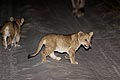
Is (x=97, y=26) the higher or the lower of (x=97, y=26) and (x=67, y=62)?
the higher

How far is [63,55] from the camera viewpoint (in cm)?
1150

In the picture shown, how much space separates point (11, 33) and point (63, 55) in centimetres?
188

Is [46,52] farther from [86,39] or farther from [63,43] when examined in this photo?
[86,39]

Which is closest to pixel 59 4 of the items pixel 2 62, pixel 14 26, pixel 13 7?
pixel 13 7

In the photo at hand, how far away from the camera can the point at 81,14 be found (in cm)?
1727

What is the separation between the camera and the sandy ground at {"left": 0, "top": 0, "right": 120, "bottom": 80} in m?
9.96

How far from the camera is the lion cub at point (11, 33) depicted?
11982mm

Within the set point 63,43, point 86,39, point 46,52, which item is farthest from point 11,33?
point 86,39

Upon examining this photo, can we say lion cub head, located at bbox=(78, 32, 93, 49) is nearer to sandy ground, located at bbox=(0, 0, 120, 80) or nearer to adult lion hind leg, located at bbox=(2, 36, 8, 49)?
sandy ground, located at bbox=(0, 0, 120, 80)

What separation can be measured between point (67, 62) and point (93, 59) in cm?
109

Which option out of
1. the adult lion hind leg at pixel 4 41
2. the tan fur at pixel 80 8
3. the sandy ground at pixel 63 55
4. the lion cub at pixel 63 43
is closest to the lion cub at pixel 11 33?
the adult lion hind leg at pixel 4 41

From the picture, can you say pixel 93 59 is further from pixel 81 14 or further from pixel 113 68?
pixel 81 14

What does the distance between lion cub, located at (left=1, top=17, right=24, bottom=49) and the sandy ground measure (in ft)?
0.82

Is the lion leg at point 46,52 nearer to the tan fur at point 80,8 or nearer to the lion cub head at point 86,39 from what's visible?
the lion cub head at point 86,39
